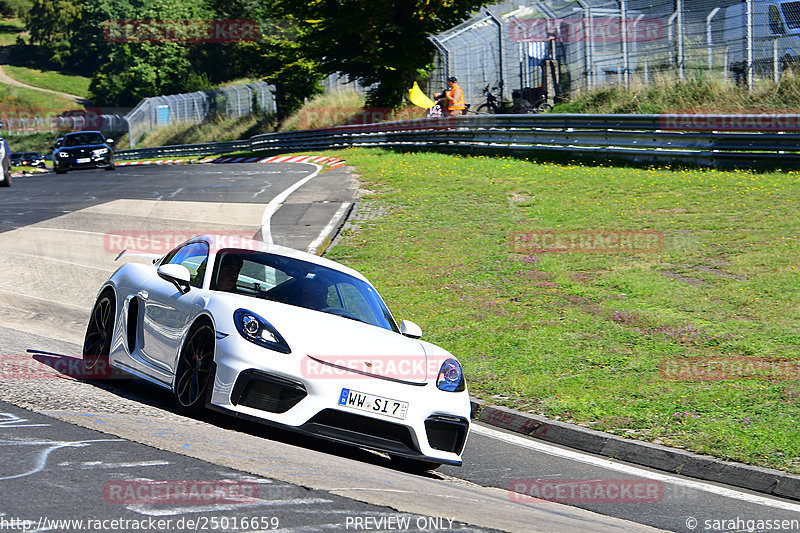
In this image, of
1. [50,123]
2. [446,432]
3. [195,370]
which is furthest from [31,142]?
[446,432]

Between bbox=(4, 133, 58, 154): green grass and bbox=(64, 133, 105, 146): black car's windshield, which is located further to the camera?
bbox=(4, 133, 58, 154): green grass

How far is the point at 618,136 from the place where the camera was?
23.8 metres

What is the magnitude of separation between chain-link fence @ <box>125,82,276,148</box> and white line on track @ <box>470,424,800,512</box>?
4695 cm

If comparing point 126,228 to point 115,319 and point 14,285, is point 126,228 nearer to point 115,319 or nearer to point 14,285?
point 14,285

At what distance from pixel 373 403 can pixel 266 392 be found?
0.70 m

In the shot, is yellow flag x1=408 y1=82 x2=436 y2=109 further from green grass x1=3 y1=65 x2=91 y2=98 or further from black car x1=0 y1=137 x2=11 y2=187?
green grass x1=3 y1=65 x2=91 y2=98

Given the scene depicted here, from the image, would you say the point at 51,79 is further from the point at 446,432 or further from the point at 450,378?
the point at 446,432

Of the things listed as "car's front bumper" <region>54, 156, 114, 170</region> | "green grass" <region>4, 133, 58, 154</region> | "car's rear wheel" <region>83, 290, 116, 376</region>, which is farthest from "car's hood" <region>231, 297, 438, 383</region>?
"green grass" <region>4, 133, 58, 154</region>

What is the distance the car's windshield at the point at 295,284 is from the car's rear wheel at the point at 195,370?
1.86 feet

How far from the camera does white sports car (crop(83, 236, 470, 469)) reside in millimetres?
6188

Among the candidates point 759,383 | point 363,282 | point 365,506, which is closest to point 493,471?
point 363,282

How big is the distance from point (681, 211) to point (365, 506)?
14.7 meters

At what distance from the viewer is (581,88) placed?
93.8ft

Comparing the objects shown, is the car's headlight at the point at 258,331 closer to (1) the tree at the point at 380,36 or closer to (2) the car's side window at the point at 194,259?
(2) the car's side window at the point at 194,259
